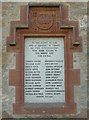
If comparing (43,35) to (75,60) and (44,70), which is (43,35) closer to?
(44,70)

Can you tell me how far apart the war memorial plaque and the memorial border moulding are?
0.56ft

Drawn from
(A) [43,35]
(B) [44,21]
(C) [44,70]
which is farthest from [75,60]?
(B) [44,21]

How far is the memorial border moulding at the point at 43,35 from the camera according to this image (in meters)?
10.7

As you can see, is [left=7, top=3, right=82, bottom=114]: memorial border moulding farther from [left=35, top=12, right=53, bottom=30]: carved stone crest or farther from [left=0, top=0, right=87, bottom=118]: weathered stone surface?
[left=0, top=0, right=87, bottom=118]: weathered stone surface

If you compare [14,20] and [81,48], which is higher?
[14,20]

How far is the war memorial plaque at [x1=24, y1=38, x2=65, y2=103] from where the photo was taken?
10883 mm

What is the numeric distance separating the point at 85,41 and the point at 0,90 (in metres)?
2.67

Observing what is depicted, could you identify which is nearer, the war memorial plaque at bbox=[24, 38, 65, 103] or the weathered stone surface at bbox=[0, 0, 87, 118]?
the weathered stone surface at bbox=[0, 0, 87, 118]

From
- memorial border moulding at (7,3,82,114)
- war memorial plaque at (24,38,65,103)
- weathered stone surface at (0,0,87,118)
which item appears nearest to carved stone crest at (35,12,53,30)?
memorial border moulding at (7,3,82,114)

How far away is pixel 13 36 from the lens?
35.6 ft

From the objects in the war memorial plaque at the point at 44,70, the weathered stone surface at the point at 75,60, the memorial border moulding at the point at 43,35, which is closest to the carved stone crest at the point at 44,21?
the memorial border moulding at the point at 43,35

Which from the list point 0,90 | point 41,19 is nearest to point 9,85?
point 0,90

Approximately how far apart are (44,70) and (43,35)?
963 millimetres

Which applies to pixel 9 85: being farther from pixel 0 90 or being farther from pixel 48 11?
pixel 48 11
